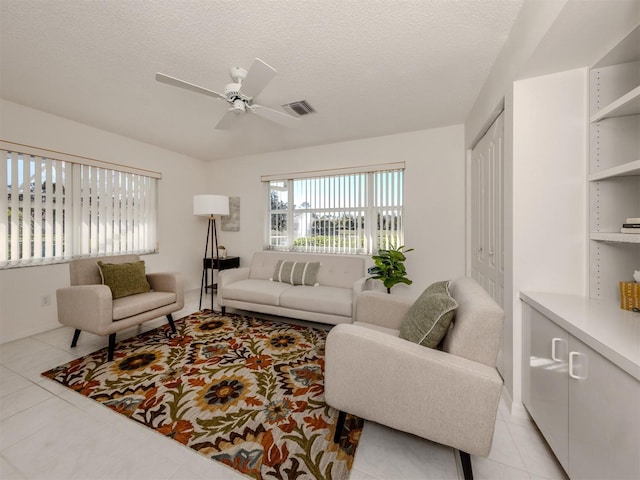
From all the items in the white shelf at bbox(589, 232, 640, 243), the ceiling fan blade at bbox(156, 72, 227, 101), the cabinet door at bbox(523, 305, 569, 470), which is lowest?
the cabinet door at bbox(523, 305, 569, 470)

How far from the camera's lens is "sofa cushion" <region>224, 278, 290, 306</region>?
118 inches

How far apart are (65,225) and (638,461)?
15.3 ft

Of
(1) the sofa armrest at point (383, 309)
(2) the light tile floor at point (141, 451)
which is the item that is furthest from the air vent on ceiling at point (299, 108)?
(2) the light tile floor at point (141, 451)

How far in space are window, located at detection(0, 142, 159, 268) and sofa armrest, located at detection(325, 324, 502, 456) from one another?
3547 mm

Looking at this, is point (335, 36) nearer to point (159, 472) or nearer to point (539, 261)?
point (539, 261)

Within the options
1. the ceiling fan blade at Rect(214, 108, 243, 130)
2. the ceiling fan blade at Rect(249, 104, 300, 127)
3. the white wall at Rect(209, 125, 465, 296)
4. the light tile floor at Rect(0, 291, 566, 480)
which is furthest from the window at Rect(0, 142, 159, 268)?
the white wall at Rect(209, 125, 465, 296)

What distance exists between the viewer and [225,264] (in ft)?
14.1

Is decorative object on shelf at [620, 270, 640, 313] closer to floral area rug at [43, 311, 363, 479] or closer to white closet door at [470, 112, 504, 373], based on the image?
white closet door at [470, 112, 504, 373]

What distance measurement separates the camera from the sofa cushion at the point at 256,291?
118 inches

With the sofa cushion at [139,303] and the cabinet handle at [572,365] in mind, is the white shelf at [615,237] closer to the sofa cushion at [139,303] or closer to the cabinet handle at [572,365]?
the cabinet handle at [572,365]

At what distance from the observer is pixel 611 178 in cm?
140

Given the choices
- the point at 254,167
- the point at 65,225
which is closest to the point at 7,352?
the point at 65,225

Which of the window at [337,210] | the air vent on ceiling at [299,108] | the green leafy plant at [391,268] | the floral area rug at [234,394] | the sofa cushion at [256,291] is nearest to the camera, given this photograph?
the floral area rug at [234,394]

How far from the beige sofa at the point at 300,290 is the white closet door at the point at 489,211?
3.93ft
